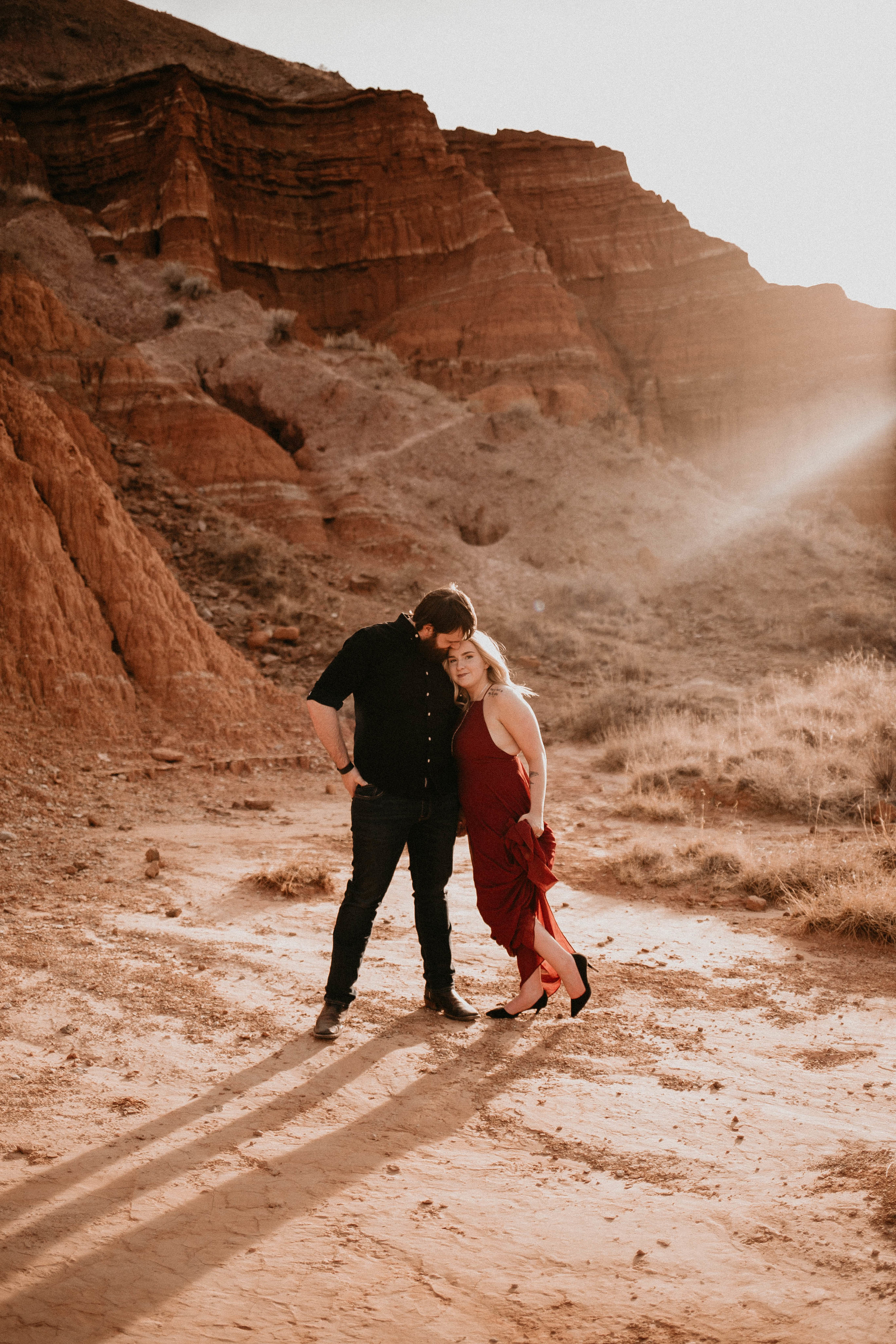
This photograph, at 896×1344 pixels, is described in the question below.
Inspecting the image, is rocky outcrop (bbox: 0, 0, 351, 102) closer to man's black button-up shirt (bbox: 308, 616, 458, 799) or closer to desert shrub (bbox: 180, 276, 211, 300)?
Result: desert shrub (bbox: 180, 276, 211, 300)

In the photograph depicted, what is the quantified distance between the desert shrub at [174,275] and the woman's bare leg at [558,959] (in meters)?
27.6

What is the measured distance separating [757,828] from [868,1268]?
5.56 metres

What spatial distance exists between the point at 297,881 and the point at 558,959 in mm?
2547

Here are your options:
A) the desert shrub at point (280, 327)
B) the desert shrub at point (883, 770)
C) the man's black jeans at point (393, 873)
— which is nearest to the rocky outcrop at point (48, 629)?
the man's black jeans at point (393, 873)

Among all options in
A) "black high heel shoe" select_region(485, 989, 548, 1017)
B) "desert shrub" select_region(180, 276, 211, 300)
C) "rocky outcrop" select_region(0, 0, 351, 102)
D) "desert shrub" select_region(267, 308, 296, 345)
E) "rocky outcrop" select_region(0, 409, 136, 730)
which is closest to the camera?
"black high heel shoe" select_region(485, 989, 548, 1017)

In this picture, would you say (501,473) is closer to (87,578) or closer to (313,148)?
(87,578)

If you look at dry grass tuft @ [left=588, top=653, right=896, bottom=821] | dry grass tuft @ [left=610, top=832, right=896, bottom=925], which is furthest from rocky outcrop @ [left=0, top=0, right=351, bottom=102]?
dry grass tuft @ [left=610, top=832, right=896, bottom=925]

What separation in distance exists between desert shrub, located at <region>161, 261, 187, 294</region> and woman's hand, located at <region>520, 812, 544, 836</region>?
2738 centimetres

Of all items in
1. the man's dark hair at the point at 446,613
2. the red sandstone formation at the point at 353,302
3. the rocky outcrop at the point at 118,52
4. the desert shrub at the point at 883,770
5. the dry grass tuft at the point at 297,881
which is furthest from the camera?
the rocky outcrop at the point at 118,52

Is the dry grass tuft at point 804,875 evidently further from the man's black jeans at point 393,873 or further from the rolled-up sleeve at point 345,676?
the rolled-up sleeve at point 345,676

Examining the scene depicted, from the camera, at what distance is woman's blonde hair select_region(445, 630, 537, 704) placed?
12.0ft

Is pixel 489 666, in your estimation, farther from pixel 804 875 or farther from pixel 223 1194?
pixel 804 875

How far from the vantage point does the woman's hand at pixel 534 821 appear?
363cm

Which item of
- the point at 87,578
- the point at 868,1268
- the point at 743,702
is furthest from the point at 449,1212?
the point at 743,702
